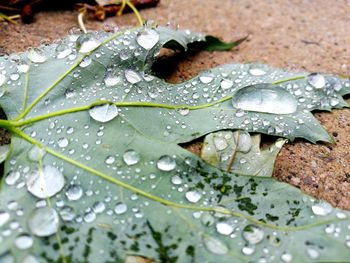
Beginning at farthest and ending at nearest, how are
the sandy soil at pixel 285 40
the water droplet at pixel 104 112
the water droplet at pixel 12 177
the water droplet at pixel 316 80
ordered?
the water droplet at pixel 316 80 → the sandy soil at pixel 285 40 → the water droplet at pixel 104 112 → the water droplet at pixel 12 177

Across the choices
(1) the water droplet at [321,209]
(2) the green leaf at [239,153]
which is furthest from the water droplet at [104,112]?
(1) the water droplet at [321,209]

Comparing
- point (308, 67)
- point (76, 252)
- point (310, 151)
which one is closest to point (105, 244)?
point (76, 252)

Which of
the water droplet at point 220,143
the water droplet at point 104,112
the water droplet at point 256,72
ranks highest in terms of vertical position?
the water droplet at point 104,112

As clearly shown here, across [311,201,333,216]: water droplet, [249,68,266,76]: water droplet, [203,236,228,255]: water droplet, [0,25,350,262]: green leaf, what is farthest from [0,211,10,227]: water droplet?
[249,68,266,76]: water droplet

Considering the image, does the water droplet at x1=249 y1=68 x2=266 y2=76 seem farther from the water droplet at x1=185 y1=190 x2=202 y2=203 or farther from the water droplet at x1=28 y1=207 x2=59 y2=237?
the water droplet at x1=28 y1=207 x2=59 y2=237

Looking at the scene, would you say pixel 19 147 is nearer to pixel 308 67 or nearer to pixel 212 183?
pixel 212 183

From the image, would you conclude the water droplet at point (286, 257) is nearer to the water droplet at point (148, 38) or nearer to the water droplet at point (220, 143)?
the water droplet at point (220, 143)
